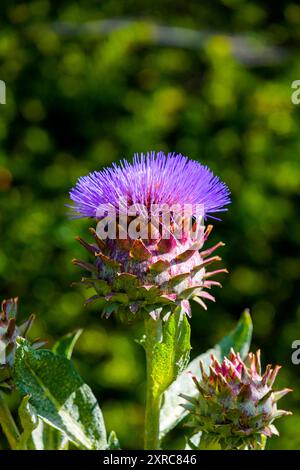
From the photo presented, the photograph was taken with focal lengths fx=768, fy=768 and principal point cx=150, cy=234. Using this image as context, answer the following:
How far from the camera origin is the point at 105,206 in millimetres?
1128

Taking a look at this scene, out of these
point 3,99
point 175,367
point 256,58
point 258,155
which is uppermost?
point 256,58

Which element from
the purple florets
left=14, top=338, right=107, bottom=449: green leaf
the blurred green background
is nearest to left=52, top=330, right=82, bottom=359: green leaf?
left=14, top=338, right=107, bottom=449: green leaf

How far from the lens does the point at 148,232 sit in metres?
1.13

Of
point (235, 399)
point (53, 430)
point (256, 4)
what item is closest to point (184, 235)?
point (235, 399)

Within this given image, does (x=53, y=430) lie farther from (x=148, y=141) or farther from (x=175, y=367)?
(x=148, y=141)

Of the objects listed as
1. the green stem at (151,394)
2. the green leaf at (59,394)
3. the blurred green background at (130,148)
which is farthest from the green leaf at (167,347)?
the blurred green background at (130,148)

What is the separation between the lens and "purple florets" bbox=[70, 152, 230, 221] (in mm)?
1132

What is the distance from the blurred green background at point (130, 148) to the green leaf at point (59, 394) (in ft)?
2.79

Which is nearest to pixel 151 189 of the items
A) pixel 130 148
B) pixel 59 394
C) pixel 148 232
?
pixel 148 232

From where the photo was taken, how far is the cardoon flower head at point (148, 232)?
1.11 meters

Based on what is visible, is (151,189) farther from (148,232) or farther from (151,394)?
(151,394)

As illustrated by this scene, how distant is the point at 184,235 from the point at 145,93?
1194 mm

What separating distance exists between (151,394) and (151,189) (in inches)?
12.3

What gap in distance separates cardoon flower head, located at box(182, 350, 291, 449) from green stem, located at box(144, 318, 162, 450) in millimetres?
76
